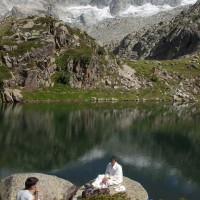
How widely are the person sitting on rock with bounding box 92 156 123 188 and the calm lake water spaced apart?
7.69m

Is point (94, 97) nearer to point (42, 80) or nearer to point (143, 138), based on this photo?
point (42, 80)

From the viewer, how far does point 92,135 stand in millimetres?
81375

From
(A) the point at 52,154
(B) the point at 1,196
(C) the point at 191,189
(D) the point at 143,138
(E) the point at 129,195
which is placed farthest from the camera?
(D) the point at 143,138

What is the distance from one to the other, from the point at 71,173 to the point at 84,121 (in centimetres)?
4477

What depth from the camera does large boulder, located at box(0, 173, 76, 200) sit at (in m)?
32.9

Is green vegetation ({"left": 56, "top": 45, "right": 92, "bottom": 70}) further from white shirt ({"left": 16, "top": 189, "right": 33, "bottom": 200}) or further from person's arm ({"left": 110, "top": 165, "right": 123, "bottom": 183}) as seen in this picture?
white shirt ({"left": 16, "top": 189, "right": 33, "bottom": 200})

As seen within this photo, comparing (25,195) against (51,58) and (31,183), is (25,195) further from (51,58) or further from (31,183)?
(51,58)

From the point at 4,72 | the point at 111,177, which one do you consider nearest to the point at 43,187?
the point at 111,177

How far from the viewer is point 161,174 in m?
53.8

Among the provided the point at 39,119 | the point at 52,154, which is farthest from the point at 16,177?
the point at 39,119

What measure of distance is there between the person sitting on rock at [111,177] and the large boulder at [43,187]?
8.22ft

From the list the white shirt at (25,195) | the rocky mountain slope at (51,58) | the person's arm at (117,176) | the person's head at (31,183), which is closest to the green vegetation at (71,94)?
the rocky mountain slope at (51,58)

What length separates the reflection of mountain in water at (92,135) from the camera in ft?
201

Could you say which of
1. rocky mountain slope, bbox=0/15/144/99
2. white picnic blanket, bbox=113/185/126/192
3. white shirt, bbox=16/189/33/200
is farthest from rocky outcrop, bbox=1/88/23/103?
white shirt, bbox=16/189/33/200
